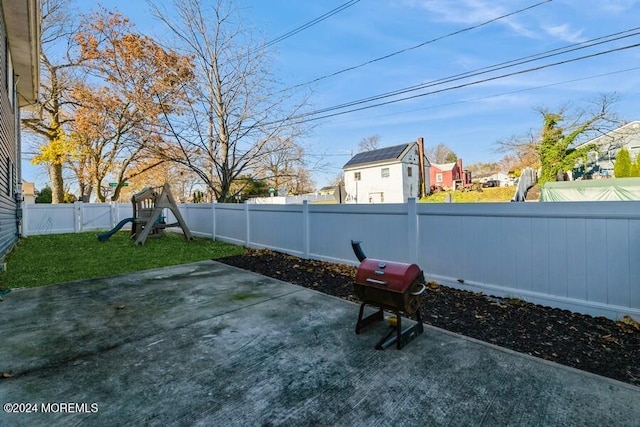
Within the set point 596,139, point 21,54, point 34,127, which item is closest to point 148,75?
point 21,54

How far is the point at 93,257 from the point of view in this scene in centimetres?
712

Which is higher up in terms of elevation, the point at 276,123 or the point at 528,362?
the point at 276,123

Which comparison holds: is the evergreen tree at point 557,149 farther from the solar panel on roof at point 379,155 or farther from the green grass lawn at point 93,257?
the green grass lawn at point 93,257

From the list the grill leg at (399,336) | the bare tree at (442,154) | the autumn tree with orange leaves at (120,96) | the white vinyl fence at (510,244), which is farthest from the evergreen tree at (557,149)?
the bare tree at (442,154)

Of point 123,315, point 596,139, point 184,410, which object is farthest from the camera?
point 596,139

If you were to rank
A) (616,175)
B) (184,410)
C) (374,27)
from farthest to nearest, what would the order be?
(616,175) < (374,27) < (184,410)

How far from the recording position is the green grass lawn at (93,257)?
538cm

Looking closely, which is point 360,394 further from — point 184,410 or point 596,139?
point 596,139

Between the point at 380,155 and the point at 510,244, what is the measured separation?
25.6m

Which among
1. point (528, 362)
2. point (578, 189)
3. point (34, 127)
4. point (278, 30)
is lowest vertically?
point (528, 362)

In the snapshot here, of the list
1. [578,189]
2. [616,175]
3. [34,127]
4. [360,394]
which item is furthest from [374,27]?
[34,127]

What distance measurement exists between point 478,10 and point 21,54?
13.3 meters

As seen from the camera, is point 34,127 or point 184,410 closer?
point 184,410

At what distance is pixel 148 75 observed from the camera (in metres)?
11.4
